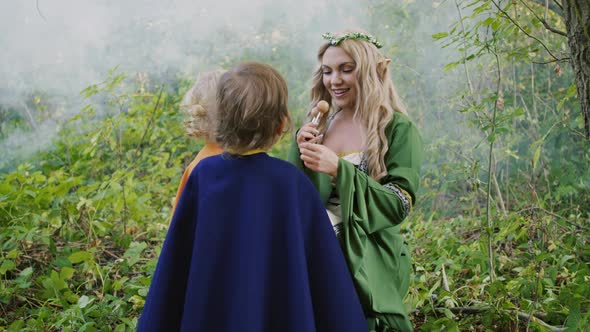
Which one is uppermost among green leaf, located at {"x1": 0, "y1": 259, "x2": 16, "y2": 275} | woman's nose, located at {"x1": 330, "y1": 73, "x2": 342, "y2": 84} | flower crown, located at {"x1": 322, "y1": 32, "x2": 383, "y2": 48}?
flower crown, located at {"x1": 322, "y1": 32, "x2": 383, "y2": 48}

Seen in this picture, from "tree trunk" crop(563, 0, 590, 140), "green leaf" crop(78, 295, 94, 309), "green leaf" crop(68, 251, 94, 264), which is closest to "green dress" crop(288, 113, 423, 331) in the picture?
"tree trunk" crop(563, 0, 590, 140)

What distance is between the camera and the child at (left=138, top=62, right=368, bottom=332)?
188 centimetres

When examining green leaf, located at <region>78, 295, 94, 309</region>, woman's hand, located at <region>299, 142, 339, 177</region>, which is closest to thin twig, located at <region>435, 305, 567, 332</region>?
woman's hand, located at <region>299, 142, 339, 177</region>

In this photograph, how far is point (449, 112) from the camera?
5.82 metres

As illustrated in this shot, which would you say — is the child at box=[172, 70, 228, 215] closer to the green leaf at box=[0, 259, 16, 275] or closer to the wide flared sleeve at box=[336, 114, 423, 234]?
the wide flared sleeve at box=[336, 114, 423, 234]

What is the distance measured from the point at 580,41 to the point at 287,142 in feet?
15.3

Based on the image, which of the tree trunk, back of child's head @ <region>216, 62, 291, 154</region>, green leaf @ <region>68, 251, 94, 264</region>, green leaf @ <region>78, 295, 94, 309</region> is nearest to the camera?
back of child's head @ <region>216, 62, 291, 154</region>

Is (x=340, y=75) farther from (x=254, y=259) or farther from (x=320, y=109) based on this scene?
(x=254, y=259)

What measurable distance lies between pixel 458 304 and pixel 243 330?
1.59m

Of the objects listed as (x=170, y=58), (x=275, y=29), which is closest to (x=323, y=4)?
(x=275, y=29)

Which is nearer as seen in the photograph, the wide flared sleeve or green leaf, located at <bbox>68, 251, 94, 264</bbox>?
the wide flared sleeve

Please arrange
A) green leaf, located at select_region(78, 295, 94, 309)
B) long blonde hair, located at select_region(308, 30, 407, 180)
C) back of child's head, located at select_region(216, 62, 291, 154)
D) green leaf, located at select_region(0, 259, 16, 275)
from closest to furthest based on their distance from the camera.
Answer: back of child's head, located at select_region(216, 62, 291, 154), long blonde hair, located at select_region(308, 30, 407, 180), green leaf, located at select_region(78, 295, 94, 309), green leaf, located at select_region(0, 259, 16, 275)

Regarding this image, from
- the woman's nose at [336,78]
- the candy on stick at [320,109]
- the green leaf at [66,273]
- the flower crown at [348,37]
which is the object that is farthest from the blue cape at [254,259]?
the green leaf at [66,273]

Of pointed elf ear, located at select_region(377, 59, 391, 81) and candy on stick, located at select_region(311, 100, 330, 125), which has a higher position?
pointed elf ear, located at select_region(377, 59, 391, 81)
